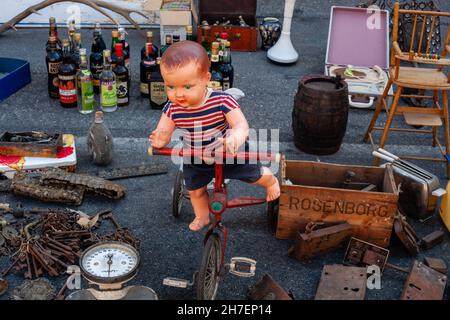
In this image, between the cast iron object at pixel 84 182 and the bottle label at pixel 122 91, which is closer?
the cast iron object at pixel 84 182

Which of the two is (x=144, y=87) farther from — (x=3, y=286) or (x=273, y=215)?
(x=3, y=286)

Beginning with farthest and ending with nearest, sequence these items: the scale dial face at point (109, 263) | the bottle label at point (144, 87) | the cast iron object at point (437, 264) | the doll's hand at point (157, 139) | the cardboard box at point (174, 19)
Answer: the cardboard box at point (174, 19), the bottle label at point (144, 87), the cast iron object at point (437, 264), the doll's hand at point (157, 139), the scale dial face at point (109, 263)

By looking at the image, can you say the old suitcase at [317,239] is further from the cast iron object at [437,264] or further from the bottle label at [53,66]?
the bottle label at [53,66]

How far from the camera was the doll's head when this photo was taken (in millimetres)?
3234

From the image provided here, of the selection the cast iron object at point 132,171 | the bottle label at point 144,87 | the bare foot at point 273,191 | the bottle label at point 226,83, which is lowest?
the cast iron object at point 132,171

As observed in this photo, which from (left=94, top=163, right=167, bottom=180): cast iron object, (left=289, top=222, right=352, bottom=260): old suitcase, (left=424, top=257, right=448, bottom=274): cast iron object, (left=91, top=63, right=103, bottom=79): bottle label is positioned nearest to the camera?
(left=424, top=257, right=448, bottom=274): cast iron object

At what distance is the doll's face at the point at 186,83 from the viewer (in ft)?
10.7

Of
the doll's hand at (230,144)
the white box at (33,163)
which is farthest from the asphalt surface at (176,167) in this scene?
the doll's hand at (230,144)

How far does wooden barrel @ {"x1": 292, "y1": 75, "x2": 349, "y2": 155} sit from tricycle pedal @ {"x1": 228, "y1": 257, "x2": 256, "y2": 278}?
1.90 m

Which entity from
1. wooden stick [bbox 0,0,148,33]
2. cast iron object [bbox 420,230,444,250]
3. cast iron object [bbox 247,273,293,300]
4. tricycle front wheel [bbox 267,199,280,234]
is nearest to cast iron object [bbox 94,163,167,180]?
tricycle front wheel [bbox 267,199,280,234]

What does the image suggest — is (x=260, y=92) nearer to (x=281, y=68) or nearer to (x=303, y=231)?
(x=281, y=68)

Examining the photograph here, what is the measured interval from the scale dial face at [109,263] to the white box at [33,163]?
1580 millimetres

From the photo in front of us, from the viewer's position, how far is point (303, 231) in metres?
4.36

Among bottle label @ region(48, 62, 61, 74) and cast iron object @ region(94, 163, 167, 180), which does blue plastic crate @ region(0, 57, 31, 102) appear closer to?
bottle label @ region(48, 62, 61, 74)
